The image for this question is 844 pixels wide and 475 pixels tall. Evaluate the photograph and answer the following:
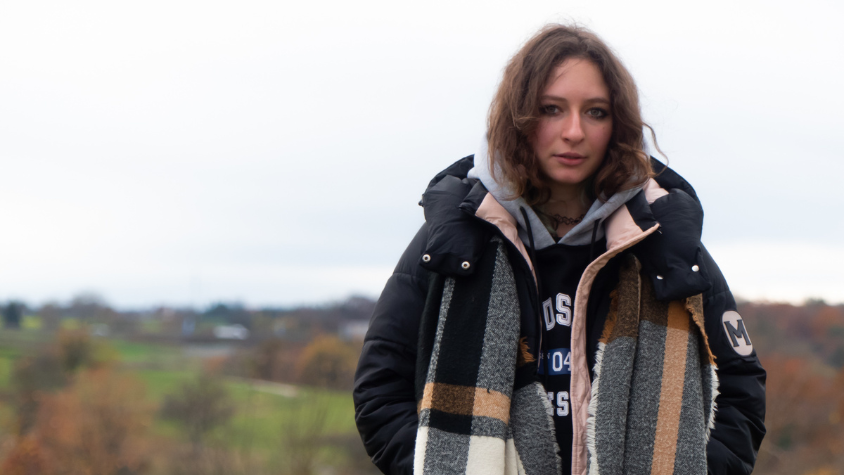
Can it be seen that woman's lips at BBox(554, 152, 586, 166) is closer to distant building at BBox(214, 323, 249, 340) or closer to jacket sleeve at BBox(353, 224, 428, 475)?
jacket sleeve at BBox(353, 224, 428, 475)

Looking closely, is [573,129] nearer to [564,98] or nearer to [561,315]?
[564,98]

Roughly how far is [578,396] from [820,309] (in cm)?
2056

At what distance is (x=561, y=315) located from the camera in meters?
1.69

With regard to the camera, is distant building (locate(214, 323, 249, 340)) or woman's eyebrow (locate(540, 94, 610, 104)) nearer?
woman's eyebrow (locate(540, 94, 610, 104))

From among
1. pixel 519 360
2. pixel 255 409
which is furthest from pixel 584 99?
pixel 255 409

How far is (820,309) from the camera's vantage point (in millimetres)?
19219

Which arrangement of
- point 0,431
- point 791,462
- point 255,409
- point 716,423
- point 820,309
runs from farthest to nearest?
point 0,431, point 255,409, point 791,462, point 820,309, point 716,423

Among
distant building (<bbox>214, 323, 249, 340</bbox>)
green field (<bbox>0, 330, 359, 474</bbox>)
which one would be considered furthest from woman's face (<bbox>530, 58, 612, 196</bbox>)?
distant building (<bbox>214, 323, 249, 340</bbox>)

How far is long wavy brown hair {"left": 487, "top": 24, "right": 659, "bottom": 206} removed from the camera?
171 centimetres

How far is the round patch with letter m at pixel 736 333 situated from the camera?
67.8 inches

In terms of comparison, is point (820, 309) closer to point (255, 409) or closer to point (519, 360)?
point (255, 409)

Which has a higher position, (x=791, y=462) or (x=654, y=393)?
(x=654, y=393)

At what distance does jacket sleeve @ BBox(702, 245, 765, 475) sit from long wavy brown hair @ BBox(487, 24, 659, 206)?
31cm

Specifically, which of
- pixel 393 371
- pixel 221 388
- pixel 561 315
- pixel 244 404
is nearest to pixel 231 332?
pixel 221 388
